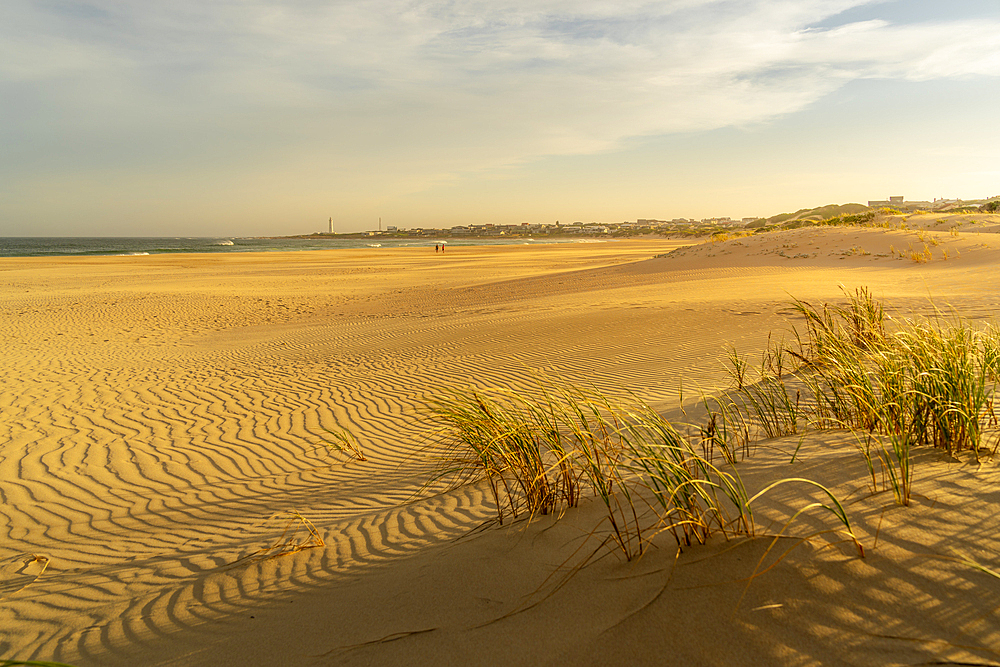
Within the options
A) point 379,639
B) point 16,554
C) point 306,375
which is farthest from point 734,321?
point 16,554

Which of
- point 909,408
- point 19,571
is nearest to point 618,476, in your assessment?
point 909,408

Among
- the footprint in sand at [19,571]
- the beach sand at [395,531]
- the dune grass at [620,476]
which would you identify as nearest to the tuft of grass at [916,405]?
the beach sand at [395,531]

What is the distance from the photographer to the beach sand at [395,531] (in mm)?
1855

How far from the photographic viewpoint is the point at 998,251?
15.2 m

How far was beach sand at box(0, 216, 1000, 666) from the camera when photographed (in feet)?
6.09

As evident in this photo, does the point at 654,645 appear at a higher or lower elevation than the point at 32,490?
higher

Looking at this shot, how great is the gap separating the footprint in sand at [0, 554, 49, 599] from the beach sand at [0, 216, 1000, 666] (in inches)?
0.8

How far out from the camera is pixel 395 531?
3.45 metres

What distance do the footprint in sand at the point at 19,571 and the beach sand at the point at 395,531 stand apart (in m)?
0.02

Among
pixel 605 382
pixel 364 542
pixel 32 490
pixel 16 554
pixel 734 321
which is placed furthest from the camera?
pixel 734 321

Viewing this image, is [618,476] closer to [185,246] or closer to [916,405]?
[916,405]

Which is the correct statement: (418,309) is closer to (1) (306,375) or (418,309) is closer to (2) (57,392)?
(1) (306,375)

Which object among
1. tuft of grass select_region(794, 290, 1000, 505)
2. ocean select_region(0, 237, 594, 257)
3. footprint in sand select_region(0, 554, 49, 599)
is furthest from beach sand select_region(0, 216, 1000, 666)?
ocean select_region(0, 237, 594, 257)

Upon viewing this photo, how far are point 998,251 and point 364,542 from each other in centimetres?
1933
